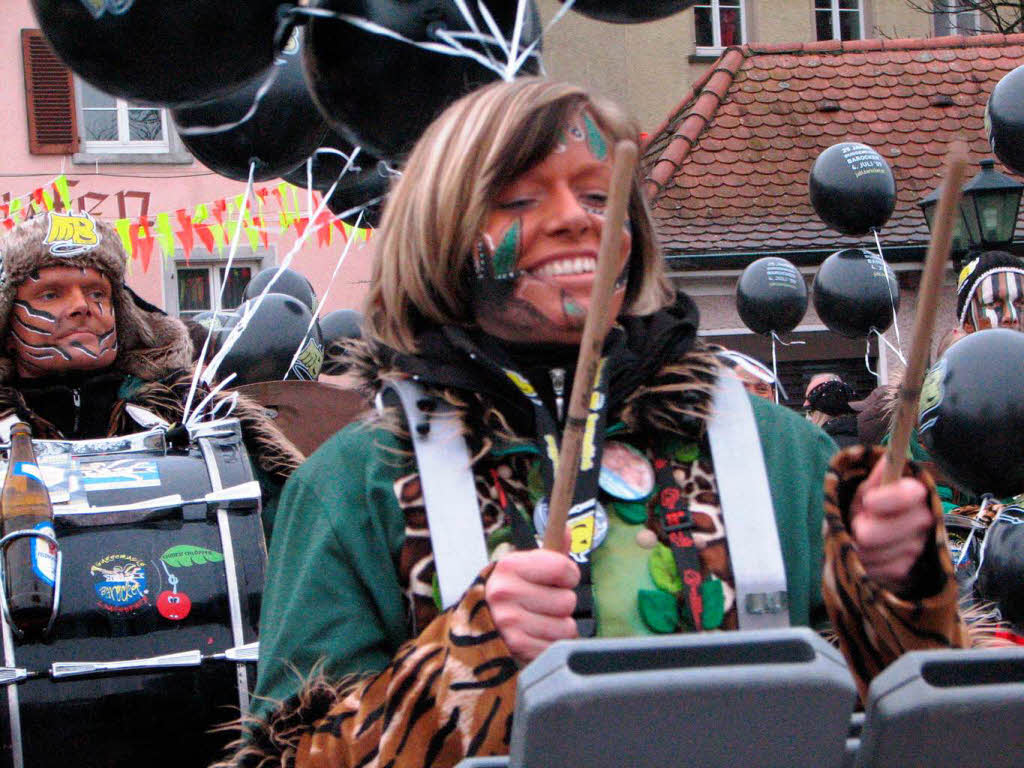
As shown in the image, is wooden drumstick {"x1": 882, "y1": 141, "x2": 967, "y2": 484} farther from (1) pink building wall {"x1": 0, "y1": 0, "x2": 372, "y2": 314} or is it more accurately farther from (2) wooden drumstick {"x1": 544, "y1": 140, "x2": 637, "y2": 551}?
(1) pink building wall {"x1": 0, "y1": 0, "x2": 372, "y2": 314}

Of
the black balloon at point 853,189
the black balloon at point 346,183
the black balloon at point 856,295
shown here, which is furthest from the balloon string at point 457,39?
the black balloon at point 856,295

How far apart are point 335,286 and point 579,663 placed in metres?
14.0

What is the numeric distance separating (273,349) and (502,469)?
168 inches

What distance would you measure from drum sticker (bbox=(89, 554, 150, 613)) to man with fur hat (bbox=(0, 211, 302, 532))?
59 cm

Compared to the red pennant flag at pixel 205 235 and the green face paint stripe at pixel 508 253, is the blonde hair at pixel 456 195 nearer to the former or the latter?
the green face paint stripe at pixel 508 253

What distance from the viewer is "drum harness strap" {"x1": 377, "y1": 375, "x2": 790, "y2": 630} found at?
156 cm

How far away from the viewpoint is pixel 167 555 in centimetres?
320

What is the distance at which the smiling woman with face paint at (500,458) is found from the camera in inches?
62.2

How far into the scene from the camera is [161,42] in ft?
8.43

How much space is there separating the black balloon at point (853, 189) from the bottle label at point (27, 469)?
5.17 m

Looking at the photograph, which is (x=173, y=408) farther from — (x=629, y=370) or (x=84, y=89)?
(x=84, y=89)

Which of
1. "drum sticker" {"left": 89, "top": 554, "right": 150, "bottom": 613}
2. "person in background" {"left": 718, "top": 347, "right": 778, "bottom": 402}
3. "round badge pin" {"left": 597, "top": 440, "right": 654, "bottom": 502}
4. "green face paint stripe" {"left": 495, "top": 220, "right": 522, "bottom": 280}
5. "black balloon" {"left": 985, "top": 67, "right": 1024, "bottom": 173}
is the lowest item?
"drum sticker" {"left": 89, "top": 554, "right": 150, "bottom": 613}

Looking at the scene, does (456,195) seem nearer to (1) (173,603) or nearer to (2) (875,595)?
(2) (875,595)

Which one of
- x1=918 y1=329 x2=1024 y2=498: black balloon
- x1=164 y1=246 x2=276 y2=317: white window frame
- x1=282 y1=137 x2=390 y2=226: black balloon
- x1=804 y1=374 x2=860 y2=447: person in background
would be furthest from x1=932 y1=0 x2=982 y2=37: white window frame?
x1=918 y1=329 x2=1024 y2=498: black balloon
